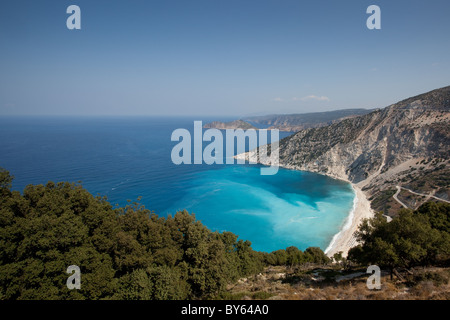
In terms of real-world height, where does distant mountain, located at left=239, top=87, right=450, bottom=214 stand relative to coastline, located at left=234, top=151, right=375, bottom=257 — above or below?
above

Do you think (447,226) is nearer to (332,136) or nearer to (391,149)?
(391,149)

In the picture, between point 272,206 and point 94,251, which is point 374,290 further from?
point 272,206

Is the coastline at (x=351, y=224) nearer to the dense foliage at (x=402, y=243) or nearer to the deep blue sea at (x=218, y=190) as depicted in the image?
the deep blue sea at (x=218, y=190)

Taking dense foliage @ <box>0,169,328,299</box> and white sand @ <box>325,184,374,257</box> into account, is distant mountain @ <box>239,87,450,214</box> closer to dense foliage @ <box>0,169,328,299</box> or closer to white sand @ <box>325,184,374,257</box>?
white sand @ <box>325,184,374,257</box>

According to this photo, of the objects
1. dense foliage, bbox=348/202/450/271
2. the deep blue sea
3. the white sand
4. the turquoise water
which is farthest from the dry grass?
the deep blue sea

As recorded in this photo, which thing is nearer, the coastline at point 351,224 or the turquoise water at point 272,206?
the coastline at point 351,224

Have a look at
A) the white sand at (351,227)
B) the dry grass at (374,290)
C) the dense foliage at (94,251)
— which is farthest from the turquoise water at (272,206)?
the dense foliage at (94,251)

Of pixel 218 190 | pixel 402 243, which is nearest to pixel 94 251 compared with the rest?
pixel 402 243
